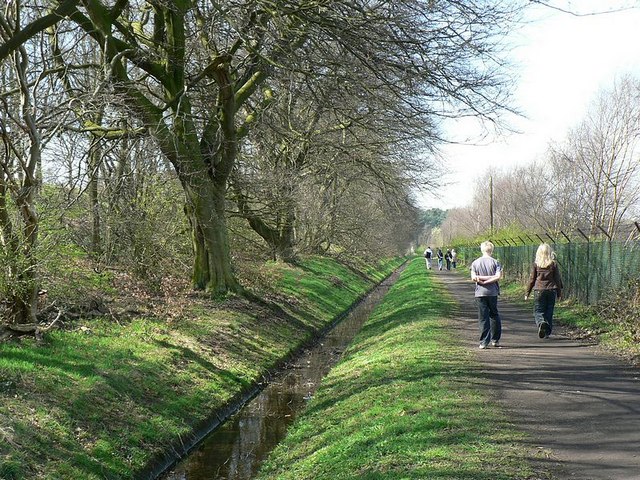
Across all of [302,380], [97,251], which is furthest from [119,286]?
[302,380]

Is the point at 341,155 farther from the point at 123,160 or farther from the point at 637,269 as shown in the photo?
the point at 637,269

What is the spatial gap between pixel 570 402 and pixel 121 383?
622 centimetres

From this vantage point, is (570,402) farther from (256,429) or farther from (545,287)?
(545,287)

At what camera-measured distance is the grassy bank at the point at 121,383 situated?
7.21 m

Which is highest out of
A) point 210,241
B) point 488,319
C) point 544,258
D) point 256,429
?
point 210,241

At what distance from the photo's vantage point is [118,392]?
929 cm

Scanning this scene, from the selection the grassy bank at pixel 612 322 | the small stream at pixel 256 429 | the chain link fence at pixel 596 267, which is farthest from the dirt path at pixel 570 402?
the small stream at pixel 256 429

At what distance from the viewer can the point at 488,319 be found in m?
11.7

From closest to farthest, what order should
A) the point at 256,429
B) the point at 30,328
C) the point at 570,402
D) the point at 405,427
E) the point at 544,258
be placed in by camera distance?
1. the point at 405,427
2. the point at 570,402
3. the point at 30,328
4. the point at 256,429
5. the point at 544,258

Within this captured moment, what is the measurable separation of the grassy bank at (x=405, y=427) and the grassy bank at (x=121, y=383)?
5.74ft

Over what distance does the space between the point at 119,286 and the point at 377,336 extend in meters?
6.66

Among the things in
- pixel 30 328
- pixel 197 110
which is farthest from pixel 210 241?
pixel 30 328

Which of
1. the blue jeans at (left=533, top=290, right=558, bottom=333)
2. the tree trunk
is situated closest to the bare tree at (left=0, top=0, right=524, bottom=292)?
the tree trunk

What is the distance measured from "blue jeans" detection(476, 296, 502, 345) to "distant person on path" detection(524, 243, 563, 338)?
1147 mm
